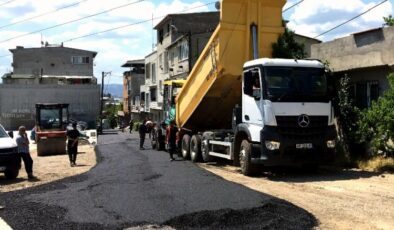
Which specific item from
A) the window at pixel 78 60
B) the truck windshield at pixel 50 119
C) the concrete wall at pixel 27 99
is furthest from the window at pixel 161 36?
the truck windshield at pixel 50 119

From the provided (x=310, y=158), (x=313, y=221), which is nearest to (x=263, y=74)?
(x=310, y=158)

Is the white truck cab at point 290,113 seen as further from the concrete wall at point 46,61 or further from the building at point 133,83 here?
the concrete wall at point 46,61

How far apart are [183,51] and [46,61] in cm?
4258

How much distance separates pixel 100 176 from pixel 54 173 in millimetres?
4085

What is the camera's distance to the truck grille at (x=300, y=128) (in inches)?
558

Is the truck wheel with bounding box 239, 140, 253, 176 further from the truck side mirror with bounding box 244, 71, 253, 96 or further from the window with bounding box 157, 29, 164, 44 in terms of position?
the window with bounding box 157, 29, 164, 44

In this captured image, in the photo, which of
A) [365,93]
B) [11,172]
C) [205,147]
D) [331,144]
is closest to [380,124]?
[331,144]

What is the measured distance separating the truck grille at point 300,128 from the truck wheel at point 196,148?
18.7 ft

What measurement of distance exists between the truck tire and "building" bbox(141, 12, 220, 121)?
27025 millimetres

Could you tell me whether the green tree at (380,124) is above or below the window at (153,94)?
below

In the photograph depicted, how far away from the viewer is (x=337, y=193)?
11.6 m

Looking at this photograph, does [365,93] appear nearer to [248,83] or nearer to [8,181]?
[248,83]

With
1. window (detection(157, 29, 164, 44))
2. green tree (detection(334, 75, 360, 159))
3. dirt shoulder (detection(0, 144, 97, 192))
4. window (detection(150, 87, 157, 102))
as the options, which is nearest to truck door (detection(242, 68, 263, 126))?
green tree (detection(334, 75, 360, 159))

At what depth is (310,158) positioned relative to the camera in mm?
14477
